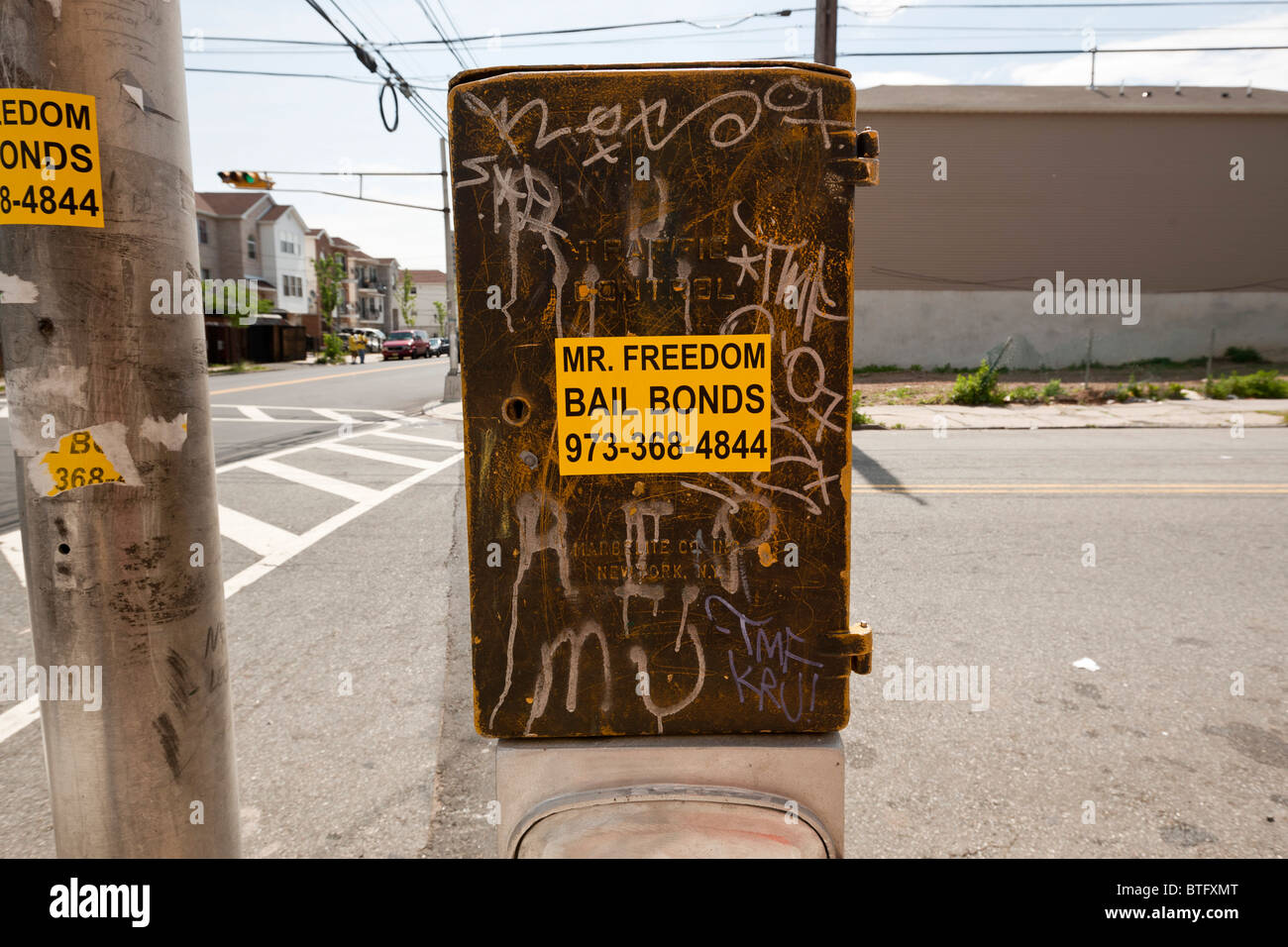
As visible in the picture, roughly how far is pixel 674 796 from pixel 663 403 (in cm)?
76

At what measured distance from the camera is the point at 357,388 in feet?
79.6

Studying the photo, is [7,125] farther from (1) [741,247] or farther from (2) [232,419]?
(2) [232,419]

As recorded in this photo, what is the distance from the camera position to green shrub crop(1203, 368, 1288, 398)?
56.5 ft

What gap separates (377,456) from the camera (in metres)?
11.0

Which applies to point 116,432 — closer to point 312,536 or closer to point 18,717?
point 18,717

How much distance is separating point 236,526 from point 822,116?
6.42 meters

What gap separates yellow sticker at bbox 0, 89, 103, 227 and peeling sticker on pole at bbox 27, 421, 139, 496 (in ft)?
1.30

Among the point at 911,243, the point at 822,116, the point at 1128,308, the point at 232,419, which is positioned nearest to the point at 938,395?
the point at 911,243

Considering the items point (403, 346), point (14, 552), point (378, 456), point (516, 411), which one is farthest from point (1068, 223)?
point (403, 346)

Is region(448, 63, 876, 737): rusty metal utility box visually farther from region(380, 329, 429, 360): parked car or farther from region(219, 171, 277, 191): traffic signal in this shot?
region(380, 329, 429, 360): parked car

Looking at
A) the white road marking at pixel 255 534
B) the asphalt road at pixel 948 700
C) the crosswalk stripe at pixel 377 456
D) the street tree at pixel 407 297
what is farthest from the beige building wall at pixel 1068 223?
the street tree at pixel 407 297

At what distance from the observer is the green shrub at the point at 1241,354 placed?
24.5 m

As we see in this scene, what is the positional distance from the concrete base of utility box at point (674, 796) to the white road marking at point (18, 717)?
2.79 metres


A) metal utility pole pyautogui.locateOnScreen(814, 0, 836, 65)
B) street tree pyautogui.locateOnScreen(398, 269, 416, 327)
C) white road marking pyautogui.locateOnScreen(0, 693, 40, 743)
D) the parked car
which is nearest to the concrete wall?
metal utility pole pyautogui.locateOnScreen(814, 0, 836, 65)
